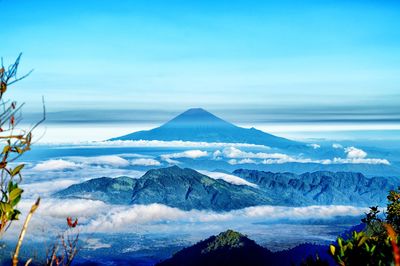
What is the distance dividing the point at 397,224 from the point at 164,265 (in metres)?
178

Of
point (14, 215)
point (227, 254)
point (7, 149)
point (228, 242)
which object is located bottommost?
point (227, 254)

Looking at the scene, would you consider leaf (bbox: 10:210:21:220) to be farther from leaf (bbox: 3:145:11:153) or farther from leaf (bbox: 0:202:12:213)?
leaf (bbox: 3:145:11:153)

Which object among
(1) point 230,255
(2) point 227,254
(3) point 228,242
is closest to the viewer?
(1) point 230,255

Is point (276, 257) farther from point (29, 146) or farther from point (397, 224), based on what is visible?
point (29, 146)

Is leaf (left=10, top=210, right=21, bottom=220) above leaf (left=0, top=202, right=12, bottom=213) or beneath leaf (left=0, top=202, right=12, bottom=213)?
beneath

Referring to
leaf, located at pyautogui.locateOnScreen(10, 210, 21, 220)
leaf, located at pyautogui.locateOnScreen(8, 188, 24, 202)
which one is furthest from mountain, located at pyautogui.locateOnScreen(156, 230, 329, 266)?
leaf, located at pyautogui.locateOnScreen(8, 188, 24, 202)

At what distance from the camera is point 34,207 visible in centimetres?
608

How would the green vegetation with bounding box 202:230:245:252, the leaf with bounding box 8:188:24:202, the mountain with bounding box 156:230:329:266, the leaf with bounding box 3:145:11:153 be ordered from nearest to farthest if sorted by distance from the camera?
1. the leaf with bounding box 8:188:24:202
2. the leaf with bounding box 3:145:11:153
3. the mountain with bounding box 156:230:329:266
4. the green vegetation with bounding box 202:230:245:252

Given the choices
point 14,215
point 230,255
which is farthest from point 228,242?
point 14,215

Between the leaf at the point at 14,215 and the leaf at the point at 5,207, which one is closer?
the leaf at the point at 5,207

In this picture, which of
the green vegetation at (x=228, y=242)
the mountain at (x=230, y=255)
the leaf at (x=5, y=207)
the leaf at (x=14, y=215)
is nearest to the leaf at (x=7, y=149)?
the leaf at (x=5, y=207)

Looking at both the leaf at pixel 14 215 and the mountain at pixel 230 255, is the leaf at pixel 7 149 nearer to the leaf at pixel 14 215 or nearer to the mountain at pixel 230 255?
the leaf at pixel 14 215

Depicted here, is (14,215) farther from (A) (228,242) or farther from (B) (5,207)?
(A) (228,242)

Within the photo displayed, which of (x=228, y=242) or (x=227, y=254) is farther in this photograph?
(x=228, y=242)
